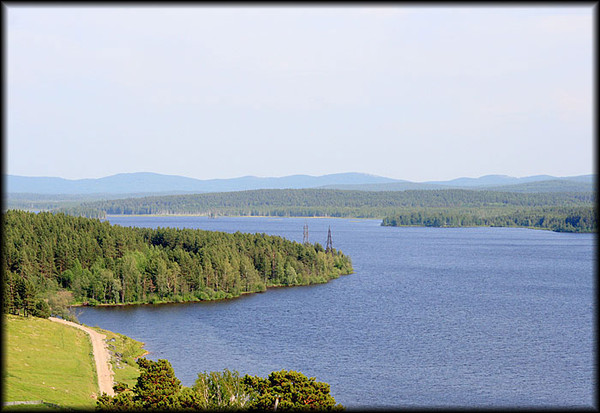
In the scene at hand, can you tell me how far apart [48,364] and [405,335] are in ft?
117

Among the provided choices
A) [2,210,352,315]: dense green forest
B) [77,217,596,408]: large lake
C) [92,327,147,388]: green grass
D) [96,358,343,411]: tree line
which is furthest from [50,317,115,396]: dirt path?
[2,210,352,315]: dense green forest

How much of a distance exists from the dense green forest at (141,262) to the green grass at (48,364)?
15509mm

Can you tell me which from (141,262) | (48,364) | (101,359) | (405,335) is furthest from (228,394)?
(141,262)

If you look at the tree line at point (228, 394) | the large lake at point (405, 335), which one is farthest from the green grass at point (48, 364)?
the large lake at point (405, 335)

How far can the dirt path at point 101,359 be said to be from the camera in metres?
46.1

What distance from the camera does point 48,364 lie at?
158 feet

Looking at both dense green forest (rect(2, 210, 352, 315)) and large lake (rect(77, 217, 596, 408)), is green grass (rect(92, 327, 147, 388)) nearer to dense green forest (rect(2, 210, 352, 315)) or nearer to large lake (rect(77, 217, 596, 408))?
large lake (rect(77, 217, 596, 408))

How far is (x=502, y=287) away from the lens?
101250 mm

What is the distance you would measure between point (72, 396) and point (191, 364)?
14233 millimetres

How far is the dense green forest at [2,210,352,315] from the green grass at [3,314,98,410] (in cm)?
1551

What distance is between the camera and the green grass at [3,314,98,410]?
131 ft

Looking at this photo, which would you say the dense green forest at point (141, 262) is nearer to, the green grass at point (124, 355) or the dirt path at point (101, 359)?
the dirt path at point (101, 359)

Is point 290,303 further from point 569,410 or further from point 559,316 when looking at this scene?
point 569,410

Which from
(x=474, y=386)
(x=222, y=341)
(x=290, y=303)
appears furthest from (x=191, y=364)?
(x=290, y=303)
